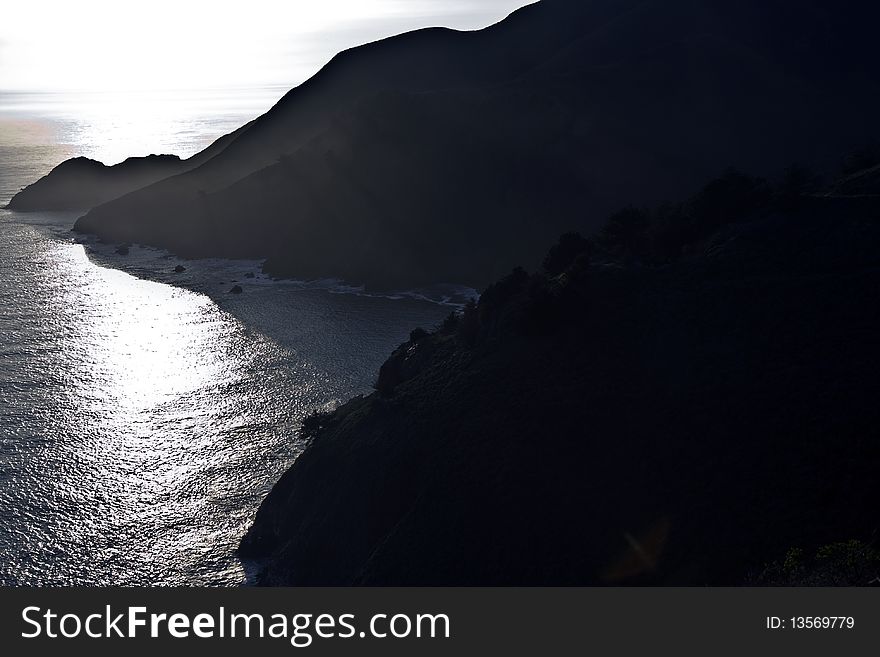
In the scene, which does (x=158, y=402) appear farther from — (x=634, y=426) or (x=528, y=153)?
(x=528, y=153)

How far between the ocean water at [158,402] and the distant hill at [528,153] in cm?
1969

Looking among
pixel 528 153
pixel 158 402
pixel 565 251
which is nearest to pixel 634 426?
pixel 565 251

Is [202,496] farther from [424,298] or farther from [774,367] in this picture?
[424,298]

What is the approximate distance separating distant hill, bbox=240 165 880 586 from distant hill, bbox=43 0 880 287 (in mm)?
80141

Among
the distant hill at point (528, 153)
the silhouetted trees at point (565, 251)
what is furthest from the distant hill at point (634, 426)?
the distant hill at point (528, 153)

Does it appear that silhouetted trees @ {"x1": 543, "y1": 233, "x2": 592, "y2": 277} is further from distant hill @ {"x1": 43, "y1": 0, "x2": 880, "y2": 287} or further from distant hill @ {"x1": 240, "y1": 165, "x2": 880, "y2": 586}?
distant hill @ {"x1": 43, "y1": 0, "x2": 880, "y2": 287}

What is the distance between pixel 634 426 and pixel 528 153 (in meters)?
117

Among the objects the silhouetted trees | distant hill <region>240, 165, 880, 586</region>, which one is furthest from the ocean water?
the silhouetted trees

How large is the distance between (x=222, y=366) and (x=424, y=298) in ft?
153

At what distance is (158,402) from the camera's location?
263 feet

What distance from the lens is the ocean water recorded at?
54844 mm

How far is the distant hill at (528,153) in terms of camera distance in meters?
143

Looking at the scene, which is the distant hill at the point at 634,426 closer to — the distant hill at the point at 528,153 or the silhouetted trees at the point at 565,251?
the silhouetted trees at the point at 565,251

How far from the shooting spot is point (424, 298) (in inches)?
5059
